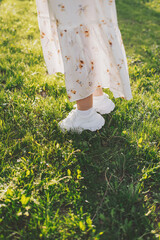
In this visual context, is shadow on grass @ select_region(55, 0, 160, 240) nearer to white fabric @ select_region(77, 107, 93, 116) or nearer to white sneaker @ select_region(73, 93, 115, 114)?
white sneaker @ select_region(73, 93, 115, 114)

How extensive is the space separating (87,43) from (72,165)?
0.93m

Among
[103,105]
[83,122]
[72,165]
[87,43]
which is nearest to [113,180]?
[72,165]

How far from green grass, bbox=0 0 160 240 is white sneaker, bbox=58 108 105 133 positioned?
0.19 feet

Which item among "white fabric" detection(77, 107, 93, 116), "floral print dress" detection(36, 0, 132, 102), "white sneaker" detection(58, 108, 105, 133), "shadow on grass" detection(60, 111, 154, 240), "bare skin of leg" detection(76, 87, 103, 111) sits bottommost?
"shadow on grass" detection(60, 111, 154, 240)

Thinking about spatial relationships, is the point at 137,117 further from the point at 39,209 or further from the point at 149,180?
the point at 39,209

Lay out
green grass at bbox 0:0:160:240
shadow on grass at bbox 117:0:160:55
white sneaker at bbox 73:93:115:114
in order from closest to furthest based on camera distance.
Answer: green grass at bbox 0:0:160:240
white sneaker at bbox 73:93:115:114
shadow on grass at bbox 117:0:160:55

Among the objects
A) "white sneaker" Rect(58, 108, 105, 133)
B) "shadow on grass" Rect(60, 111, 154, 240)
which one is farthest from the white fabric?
"shadow on grass" Rect(60, 111, 154, 240)

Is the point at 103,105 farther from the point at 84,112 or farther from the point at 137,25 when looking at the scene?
the point at 137,25

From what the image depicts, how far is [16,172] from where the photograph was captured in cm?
163

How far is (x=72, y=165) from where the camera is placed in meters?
1.74

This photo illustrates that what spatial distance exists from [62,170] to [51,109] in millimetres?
721

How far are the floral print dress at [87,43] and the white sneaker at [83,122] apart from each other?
24 centimetres

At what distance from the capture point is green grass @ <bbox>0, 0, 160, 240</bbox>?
4.41 feet

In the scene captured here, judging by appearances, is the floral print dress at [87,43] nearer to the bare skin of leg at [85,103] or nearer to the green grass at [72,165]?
the bare skin of leg at [85,103]
